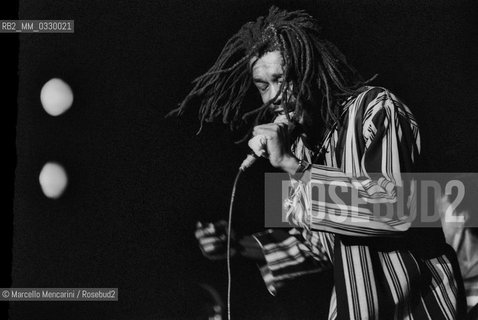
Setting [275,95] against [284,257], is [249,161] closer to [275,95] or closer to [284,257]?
[275,95]

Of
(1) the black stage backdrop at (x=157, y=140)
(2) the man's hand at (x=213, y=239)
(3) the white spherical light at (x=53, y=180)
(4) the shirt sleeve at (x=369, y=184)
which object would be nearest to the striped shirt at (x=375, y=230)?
(4) the shirt sleeve at (x=369, y=184)

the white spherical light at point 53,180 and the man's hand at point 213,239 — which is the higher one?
the white spherical light at point 53,180

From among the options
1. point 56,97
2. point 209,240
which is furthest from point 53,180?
point 209,240

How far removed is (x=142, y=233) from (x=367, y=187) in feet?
2.57

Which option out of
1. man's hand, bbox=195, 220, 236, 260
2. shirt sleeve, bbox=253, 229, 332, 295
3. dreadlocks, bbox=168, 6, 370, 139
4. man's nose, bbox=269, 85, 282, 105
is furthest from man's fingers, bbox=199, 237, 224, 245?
man's nose, bbox=269, 85, 282, 105

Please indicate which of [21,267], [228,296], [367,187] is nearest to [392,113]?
[367,187]

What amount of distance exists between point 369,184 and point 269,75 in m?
0.50

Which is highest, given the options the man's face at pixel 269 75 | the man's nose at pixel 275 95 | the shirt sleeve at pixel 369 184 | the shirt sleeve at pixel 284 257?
the man's face at pixel 269 75

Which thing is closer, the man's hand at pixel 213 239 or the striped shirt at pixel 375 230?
the striped shirt at pixel 375 230

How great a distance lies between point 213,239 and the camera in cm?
232

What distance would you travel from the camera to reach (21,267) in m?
2.33

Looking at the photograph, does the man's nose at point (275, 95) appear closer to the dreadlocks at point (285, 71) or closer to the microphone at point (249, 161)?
the dreadlocks at point (285, 71)

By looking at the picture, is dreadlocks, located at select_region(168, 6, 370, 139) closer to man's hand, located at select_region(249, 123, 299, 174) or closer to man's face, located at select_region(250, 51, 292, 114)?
man's face, located at select_region(250, 51, 292, 114)

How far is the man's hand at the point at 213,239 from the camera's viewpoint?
2.31 m
